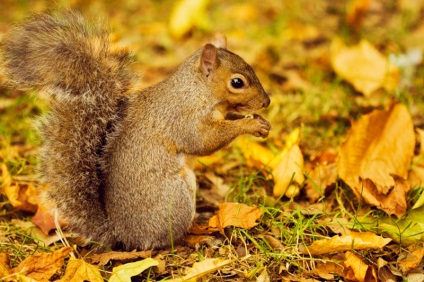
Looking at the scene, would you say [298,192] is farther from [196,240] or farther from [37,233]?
[37,233]

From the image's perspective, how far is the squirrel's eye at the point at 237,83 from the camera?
2.39m

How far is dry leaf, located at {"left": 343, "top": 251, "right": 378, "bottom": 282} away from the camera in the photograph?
6.84ft

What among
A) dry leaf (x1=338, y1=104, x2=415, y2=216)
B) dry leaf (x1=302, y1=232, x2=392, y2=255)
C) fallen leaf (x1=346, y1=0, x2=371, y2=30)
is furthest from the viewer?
fallen leaf (x1=346, y1=0, x2=371, y2=30)

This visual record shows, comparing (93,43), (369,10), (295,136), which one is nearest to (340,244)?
(295,136)

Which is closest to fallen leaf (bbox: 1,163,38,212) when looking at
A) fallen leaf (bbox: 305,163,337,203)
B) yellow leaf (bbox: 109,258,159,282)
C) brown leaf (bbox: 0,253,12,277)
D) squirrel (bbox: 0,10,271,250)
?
squirrel (bbox: 0,10,271,250)

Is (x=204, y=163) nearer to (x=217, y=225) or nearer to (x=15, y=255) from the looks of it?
(x=217, y=225)

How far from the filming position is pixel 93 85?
90.2 inches

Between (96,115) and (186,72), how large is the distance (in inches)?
16.5

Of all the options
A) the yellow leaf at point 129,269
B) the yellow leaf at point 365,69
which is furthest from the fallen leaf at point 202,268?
the yellow leaf at point 365,69

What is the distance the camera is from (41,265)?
2152mm

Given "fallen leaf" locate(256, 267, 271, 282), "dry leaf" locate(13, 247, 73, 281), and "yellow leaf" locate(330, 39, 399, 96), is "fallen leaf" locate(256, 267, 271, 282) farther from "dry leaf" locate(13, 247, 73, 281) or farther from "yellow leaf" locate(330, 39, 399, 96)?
"yellow leaf" locate(330, 39, 399, 96)

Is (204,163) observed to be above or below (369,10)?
below

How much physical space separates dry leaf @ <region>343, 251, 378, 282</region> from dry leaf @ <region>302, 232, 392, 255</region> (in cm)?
5

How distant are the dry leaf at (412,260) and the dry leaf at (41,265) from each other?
127 centimetres
